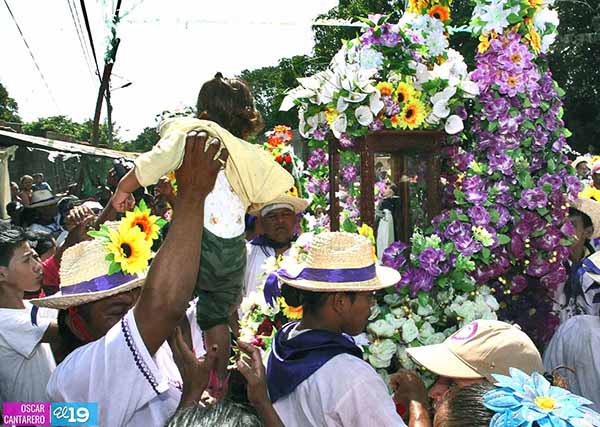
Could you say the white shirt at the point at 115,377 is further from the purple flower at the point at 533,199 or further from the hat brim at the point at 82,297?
the purple flower at the point at 533,199

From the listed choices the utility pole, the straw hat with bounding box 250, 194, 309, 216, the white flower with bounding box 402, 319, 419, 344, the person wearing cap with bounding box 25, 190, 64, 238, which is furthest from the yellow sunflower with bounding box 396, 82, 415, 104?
the utility pole

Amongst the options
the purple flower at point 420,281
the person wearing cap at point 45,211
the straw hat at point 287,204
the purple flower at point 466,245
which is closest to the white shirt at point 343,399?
the purple flower at point 420,281

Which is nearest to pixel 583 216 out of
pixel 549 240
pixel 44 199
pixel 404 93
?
pixel 549 240

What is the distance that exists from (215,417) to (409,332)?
5.65 feet

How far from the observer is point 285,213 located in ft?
15.3

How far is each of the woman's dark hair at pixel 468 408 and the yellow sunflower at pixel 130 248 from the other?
1118mm

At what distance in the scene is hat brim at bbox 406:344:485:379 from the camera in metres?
2.29

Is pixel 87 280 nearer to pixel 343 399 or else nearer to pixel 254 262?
pixel 343 399

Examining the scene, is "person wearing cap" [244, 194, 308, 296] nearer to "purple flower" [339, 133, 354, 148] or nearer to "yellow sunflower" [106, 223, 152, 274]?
"purple flower" [339, 133, 354, 148]

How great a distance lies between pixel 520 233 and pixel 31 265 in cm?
263

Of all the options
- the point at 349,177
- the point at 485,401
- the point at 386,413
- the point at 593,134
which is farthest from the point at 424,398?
the point at 593,134

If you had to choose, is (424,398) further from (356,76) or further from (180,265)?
(356,76)

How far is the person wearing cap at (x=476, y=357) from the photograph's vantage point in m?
2.26

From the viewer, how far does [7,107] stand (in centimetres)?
4044
